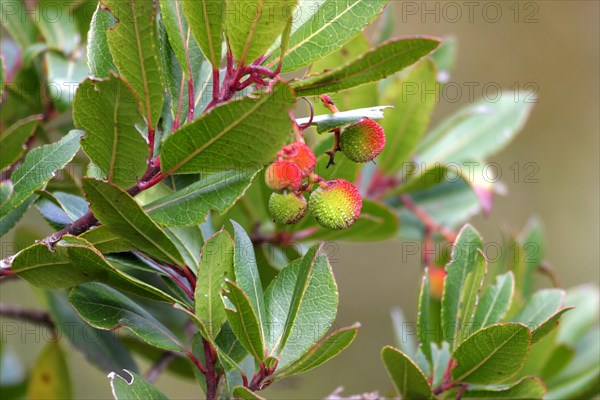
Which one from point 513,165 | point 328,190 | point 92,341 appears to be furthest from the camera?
point 513,165

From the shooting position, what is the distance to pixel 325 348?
839 millimetres

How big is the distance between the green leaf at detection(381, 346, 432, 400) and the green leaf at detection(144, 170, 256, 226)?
0.32 metres

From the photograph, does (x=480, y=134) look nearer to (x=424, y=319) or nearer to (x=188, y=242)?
(x=424, y=319)

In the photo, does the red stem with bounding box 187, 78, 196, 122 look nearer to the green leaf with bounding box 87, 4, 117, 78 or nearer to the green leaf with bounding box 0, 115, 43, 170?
the green leaf with bounding box 87, 4, 117, 78

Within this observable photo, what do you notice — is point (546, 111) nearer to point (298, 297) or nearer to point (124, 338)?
point (124, 338)

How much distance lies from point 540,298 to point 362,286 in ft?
7.78

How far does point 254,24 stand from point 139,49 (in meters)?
0.14

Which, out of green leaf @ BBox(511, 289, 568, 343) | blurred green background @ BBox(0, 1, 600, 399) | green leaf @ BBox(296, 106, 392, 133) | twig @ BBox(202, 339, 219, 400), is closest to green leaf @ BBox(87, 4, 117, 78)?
green leaf @ BBox(296, 106, 392, 133)

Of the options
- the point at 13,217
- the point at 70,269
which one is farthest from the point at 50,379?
the point at 70,269

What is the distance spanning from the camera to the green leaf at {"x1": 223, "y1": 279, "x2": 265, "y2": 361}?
0.81 m

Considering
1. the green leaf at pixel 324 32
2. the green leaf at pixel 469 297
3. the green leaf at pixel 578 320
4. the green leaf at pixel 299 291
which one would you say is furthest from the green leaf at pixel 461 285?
the green leaf at pixel 578 320

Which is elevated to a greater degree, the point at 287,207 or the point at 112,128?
the point at 112,128

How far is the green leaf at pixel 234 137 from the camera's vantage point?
73 centimetres

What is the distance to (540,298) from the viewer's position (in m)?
1.21
